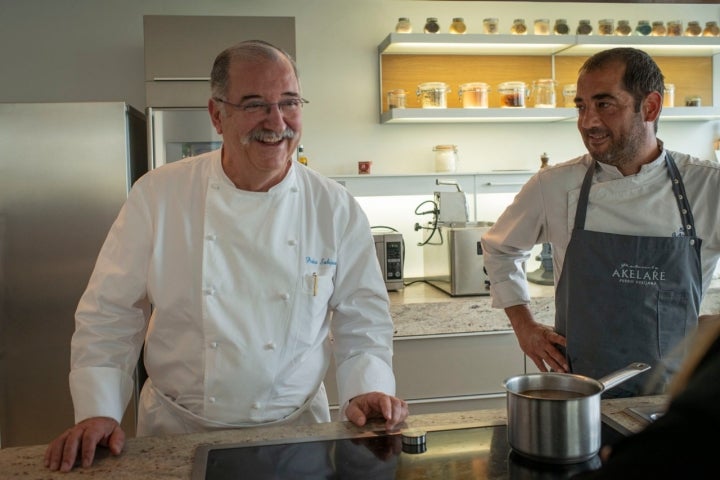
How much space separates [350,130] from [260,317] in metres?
2.46

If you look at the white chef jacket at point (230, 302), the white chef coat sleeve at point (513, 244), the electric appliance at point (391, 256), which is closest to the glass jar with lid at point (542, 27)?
the electric appliance at point (391, 256)

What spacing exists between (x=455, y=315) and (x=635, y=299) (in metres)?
1.52

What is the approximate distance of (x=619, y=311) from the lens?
1783mm

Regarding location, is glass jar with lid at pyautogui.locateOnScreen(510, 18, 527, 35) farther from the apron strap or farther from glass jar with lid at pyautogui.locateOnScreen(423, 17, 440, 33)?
the apron strap

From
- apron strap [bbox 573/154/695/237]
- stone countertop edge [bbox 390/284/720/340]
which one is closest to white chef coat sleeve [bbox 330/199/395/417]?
apron strap [bbox 573/154/695/237]

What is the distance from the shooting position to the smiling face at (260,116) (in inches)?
65.2

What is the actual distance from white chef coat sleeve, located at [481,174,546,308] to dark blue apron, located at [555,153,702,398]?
9.9 inches

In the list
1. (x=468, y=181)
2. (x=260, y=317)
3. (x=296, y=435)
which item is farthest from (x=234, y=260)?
(x=468, y=181)

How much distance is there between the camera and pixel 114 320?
1585mm

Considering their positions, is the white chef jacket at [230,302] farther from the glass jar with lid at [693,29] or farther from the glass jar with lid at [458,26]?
the glass jar with lid at [693,29]

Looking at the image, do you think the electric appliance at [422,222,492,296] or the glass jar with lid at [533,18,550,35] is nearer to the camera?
the electric appliance at [422,222,492,296]

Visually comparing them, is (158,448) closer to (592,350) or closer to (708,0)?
(592,350)

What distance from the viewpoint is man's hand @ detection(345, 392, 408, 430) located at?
1.41 m

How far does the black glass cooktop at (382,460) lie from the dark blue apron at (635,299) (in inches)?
19.5
